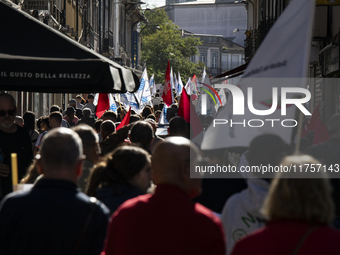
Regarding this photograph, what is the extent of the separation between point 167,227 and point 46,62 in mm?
2886

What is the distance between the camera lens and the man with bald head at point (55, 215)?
9.50ft

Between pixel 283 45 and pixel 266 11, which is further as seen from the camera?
pixel 266 11

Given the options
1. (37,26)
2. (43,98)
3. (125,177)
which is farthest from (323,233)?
(43,98)

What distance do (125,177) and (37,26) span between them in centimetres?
262

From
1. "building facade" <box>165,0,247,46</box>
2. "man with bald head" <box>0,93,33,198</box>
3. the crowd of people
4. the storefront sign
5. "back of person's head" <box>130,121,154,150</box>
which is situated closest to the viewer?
the crowd of people

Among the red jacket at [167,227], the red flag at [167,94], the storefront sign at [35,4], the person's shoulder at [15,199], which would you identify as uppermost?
the storefront sign at [35,4]

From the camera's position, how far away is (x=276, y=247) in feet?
7.71

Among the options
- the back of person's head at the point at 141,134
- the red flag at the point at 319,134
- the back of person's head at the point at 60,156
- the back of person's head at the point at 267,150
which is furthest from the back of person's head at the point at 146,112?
the back of person's head at the point at 60,156

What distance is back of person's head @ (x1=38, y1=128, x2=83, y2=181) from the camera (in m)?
2.98

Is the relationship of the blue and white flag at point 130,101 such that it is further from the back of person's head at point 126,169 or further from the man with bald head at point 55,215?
the man with bald head at point 55,215

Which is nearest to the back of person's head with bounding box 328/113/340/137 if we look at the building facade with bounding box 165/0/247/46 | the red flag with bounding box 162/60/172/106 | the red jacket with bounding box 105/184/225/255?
the red jacket with bounding box 105/184/225/255

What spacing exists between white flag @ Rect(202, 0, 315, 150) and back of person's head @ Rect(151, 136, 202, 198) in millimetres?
847

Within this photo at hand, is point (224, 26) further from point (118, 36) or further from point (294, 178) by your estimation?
point (294, 178)

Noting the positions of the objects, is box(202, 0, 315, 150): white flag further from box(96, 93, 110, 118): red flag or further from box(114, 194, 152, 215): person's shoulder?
box(96, 93, 110, 118): red flag
